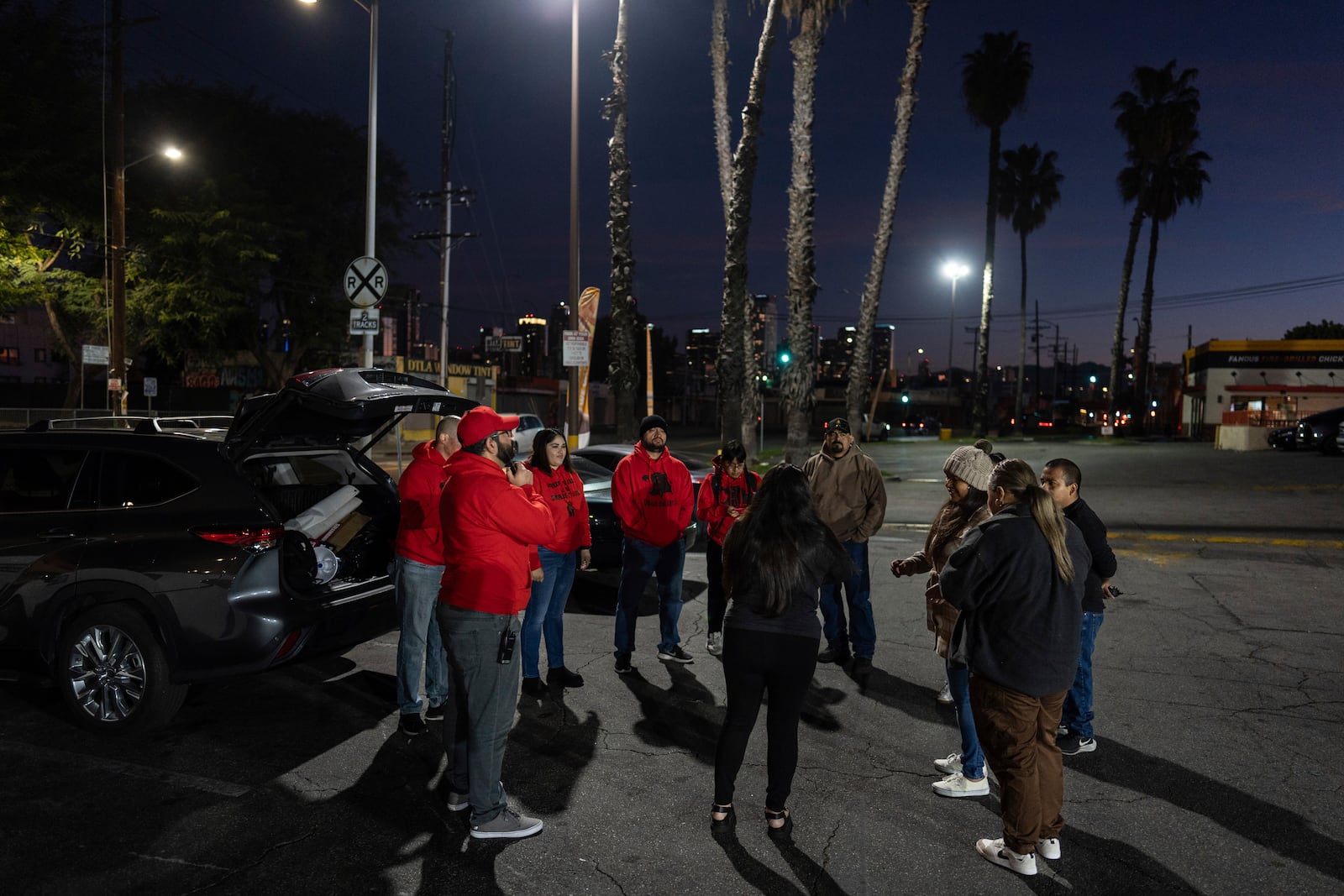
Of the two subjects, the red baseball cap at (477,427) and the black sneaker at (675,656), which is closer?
the red baseball cap at (477,427)

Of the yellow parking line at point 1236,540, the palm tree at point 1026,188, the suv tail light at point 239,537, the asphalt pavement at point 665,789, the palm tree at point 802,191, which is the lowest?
the asphalt pavement at point 665,789

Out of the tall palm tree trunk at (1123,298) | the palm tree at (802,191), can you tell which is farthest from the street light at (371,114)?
the tall palm tree trunk at (1123,298)

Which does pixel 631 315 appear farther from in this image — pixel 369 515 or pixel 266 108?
pixel 266 108

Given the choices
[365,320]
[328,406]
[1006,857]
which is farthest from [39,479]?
[365,320]

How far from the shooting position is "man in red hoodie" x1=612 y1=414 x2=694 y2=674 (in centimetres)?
612

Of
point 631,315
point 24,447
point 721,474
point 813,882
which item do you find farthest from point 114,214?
point 813,882

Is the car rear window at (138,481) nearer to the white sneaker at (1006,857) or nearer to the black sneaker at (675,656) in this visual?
the black sneaker at (675,656)

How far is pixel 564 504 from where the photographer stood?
577 centimetres

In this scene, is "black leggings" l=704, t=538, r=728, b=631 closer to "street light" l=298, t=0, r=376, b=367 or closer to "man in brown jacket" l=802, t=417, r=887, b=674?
"man in brown jacket" l=802, t=417, r=887, b=674

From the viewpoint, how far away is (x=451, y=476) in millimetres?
3824

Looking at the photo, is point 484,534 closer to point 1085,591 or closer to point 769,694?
point 769,694

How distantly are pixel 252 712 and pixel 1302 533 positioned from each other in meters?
14.0

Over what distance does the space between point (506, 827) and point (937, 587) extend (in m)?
2.37

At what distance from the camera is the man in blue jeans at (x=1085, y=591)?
4539 mm
